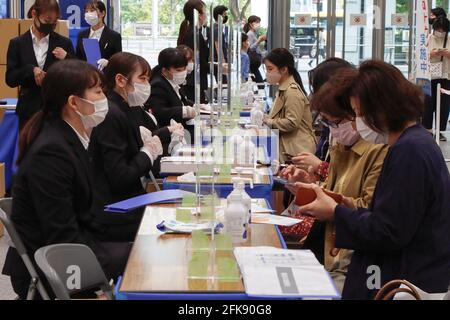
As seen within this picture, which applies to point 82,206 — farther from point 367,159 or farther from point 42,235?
point 367,159

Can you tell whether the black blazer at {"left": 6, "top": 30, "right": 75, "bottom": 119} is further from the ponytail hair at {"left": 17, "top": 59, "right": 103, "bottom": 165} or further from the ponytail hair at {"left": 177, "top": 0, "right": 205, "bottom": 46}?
the ponytail hair at {"left": 17, "top": 59, "right": 103, "bottom": 165}

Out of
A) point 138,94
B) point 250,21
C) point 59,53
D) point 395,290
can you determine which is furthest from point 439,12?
point 395,290

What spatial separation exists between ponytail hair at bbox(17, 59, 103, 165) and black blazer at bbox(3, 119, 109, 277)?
0.04 meters

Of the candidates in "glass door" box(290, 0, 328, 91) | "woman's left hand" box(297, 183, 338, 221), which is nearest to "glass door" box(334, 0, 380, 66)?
"glass door" box(290, 0, 328, 91)

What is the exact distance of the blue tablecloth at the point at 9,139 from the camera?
7.06 metres

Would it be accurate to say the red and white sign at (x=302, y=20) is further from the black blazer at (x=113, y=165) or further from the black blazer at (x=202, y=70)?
the black blazer at (x=113, y=165)

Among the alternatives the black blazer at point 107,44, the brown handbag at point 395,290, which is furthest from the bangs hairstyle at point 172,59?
the brown handbag at point 395,290

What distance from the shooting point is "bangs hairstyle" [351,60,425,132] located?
2785 millimetres

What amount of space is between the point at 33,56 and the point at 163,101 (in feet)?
3.70

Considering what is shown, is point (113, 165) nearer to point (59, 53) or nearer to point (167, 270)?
point (167, 270)

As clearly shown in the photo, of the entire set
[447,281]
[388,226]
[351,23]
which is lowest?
[447,281]
